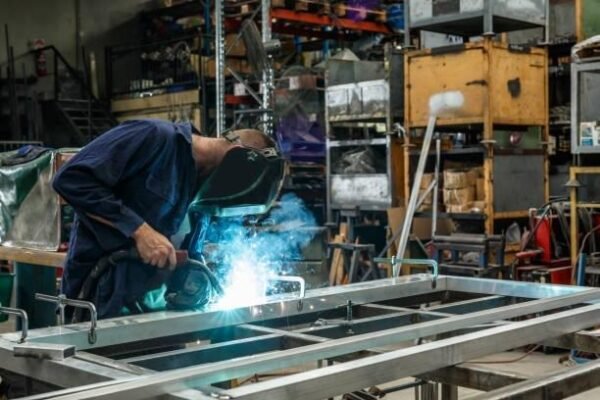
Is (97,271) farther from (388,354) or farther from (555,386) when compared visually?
(555,386)

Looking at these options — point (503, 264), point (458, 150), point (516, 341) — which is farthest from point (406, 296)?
point (458, 150)

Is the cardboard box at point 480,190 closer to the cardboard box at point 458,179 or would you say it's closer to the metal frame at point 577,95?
the cardboard box at point 458,179

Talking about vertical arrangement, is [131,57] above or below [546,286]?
above

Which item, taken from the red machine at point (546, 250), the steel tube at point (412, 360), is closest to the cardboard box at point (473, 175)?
the red machine at point (546, 250)

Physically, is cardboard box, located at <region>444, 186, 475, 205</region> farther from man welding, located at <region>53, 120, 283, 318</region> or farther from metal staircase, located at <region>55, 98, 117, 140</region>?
metal staircase, located at <region>55, 98, 117, 140</region>

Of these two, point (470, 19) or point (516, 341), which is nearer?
point (516, 341)

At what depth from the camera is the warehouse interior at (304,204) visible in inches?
88.3

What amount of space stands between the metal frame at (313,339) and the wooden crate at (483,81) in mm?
4093

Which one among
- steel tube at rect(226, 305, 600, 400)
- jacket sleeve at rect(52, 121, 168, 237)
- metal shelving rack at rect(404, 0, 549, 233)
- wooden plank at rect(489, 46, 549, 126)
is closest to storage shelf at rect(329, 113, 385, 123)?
metal shelving rack at rect(404, 0, 549, 233)

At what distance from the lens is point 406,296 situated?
10.3 ft

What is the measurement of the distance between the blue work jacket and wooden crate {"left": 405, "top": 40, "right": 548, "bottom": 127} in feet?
14.9

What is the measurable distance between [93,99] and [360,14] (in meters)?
6.11

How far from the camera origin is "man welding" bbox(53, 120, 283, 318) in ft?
9.26

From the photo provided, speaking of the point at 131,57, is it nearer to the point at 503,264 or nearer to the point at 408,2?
the point at 408,2
